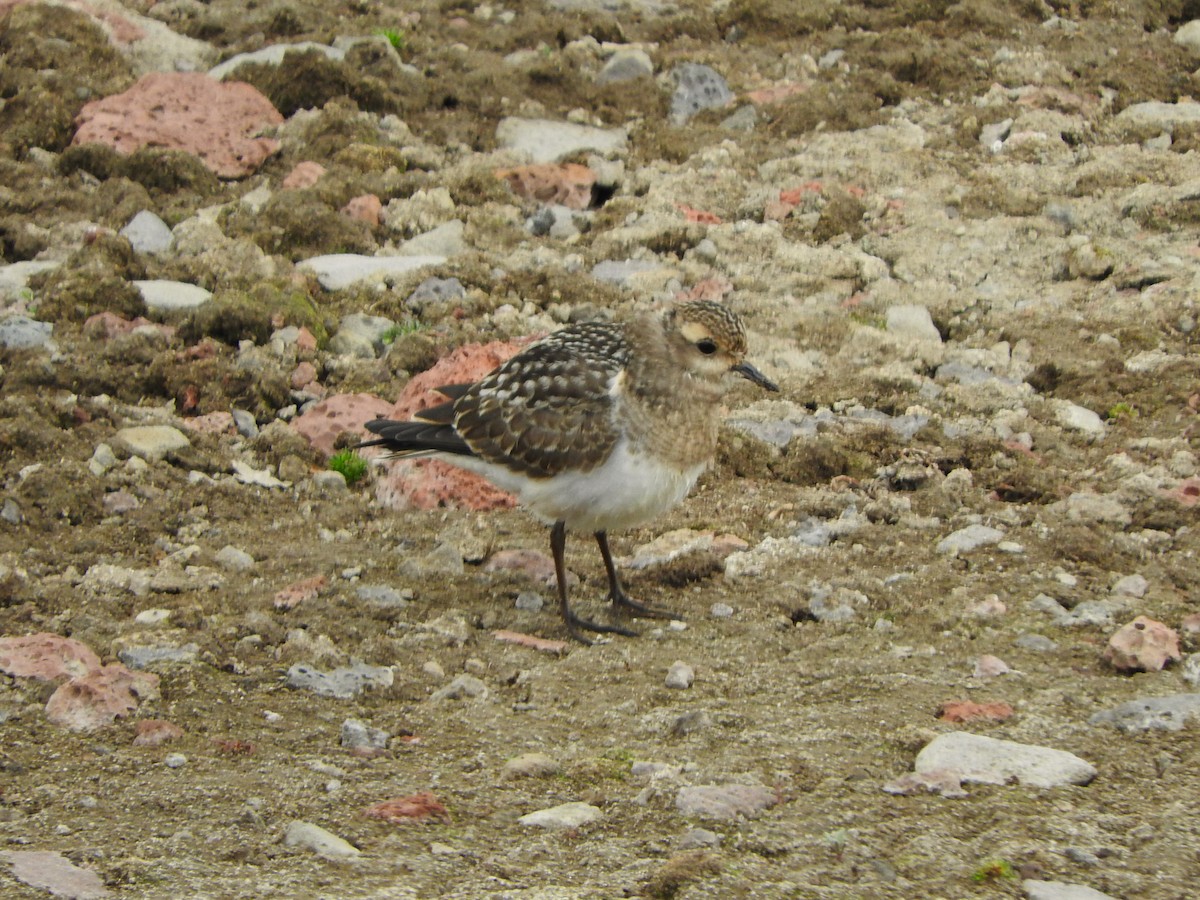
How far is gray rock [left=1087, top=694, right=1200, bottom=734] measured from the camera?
16.3 feet

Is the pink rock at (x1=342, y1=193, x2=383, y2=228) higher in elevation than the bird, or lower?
lower

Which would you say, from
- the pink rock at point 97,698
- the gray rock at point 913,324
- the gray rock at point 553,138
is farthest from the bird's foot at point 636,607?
the gray rock at point 553,138

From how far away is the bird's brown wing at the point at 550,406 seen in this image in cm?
665

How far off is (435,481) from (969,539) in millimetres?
2877

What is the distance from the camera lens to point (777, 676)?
232 inches

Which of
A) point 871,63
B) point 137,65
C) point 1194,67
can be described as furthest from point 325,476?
point 1194,67

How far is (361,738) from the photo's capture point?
5.28 metres

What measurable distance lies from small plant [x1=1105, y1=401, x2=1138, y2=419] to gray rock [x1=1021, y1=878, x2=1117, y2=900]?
4728mm

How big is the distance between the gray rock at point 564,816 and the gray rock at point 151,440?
4.00 metres

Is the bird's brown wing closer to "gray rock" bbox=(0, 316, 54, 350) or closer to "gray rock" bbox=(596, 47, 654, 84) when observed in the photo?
"gray rock" bbox=(0, 316, 54, 350)

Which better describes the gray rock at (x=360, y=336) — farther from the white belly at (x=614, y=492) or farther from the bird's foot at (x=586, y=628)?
the bird's foot at (x=586, y=628)

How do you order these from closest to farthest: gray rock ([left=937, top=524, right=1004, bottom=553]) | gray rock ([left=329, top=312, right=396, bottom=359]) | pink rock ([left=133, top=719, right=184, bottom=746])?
pink rock ([left=133, top=719, right=184, bottom=746])
gray rock ([left=937, top=524, right=1004, bottom=553])
gray rock ([left=329, top=312, right=396, bottom=359])

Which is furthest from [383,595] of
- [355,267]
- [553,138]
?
[553,138]

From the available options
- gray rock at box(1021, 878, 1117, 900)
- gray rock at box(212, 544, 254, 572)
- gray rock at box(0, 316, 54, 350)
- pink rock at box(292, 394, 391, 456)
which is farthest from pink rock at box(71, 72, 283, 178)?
gray rock at box(1021, 878, 1117, 900)
